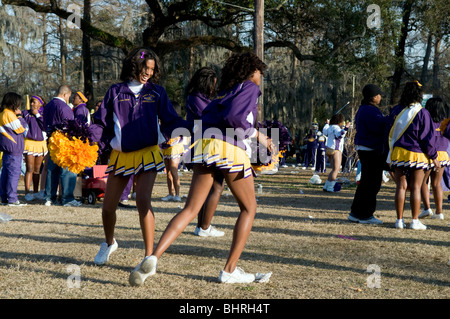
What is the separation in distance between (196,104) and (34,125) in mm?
5737

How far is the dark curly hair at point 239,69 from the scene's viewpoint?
14.5 ft

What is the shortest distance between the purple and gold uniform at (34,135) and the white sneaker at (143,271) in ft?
23.8

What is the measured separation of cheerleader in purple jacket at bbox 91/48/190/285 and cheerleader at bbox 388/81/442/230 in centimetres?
390

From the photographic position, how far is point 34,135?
10.7m

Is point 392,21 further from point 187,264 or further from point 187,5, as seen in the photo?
point 187,264

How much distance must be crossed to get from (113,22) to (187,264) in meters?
32.7

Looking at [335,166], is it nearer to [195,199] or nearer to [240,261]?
[240,261]

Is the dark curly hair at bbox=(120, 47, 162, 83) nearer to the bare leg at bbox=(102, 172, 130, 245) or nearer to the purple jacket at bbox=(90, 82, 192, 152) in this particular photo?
the purple jacket at bbox=(90, 82, 192, 152)

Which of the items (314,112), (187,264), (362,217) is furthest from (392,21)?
(187,264)

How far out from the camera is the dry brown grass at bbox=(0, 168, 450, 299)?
4.24 m

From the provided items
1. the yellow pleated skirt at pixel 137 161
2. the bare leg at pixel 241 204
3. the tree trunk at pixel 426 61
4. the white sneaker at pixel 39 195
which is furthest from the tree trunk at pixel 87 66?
the tree trunk at pixel 426 61

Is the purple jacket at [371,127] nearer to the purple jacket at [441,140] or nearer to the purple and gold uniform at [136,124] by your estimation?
the purple jacket at [441,140]

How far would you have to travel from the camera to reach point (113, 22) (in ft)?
116
